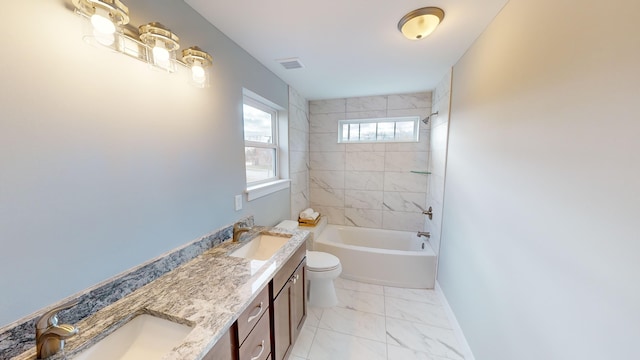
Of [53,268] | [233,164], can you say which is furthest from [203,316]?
[233,164]

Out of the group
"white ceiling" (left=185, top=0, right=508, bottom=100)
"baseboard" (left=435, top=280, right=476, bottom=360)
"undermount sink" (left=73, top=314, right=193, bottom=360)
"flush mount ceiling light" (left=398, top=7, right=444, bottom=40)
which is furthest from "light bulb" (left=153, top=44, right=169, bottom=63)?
"baseboard" (left=435, top=280, right=476, bottom=360)

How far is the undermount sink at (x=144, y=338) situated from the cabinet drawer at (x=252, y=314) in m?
0.21

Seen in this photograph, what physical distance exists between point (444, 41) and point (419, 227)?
236 centimetres

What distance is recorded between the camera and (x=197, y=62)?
124 cm

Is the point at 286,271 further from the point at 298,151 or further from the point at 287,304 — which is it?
the point at 298,151

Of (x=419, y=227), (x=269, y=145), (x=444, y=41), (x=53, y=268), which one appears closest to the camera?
(x=53, y=268)

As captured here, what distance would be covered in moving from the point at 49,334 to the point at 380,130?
3.39 meters

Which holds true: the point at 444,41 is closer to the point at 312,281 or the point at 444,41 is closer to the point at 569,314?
the point at 569,314

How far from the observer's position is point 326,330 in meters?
1.90

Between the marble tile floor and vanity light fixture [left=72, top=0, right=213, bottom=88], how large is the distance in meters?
2.07

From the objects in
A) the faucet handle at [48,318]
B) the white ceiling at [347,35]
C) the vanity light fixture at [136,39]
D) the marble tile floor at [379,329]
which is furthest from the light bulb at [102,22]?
the marble tile floor at [379,329]

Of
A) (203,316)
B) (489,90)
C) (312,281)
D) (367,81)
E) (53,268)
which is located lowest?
(312,281)

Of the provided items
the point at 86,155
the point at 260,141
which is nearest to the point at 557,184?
the point at 86,155

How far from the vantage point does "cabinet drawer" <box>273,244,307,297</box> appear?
4.19 feet
